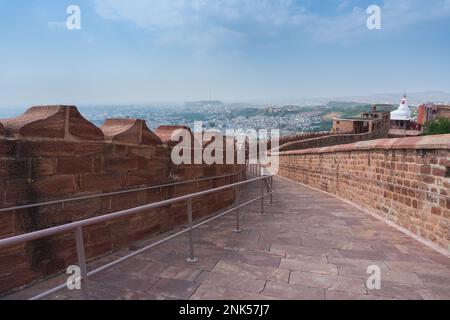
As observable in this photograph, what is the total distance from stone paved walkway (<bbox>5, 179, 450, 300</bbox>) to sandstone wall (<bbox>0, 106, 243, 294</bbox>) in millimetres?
304

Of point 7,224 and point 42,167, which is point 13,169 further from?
point 7,224

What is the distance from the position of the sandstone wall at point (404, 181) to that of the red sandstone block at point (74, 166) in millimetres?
5099

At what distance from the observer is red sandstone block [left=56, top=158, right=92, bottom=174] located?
11.5 feet

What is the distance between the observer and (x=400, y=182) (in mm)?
6230

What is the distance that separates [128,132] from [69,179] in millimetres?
1172

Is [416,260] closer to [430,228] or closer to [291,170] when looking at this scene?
[430,228]

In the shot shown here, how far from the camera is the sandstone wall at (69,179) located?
3.08 meters

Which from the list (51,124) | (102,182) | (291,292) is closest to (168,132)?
(102,182)

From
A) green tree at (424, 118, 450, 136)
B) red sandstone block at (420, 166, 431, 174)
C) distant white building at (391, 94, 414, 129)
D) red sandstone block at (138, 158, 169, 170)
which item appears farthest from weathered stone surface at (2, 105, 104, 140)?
distant white building at (391, 94, 414, 129)

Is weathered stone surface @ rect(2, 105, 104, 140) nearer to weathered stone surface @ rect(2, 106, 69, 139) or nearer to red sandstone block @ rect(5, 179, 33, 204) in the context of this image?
weathered stone surface @ rect(2, 106, 69, 139)

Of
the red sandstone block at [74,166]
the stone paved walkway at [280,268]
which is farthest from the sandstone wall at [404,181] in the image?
the red sandstone block at [74,166]

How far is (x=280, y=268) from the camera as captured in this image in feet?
12.3

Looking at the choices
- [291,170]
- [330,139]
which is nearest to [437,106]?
[330,139]

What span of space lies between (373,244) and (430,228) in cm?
111
